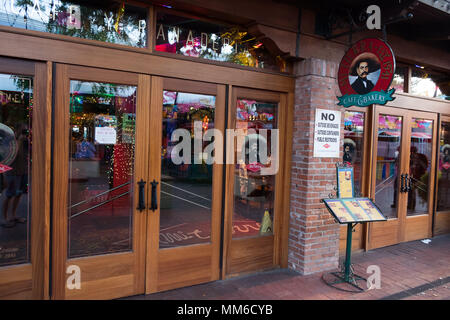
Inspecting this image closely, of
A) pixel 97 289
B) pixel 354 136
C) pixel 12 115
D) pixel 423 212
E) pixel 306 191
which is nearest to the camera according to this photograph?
pixel 12 115

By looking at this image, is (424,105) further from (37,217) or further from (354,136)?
(37,217)

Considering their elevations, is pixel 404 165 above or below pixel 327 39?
below

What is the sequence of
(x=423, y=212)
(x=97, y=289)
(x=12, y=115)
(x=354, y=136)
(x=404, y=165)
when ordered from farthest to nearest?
(x=423, y=212)
(x=404, y=165)
(x=354, y=136)
(x=97, y=289)
(x=12, y=115)

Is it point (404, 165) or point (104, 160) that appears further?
point (404, 165)

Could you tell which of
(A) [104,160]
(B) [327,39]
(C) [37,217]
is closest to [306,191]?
(B) [327,39]

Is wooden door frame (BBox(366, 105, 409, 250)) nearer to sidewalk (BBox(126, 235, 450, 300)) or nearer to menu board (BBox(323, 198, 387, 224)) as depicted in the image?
sidewalk (BBox(126, 235, 450, 300))

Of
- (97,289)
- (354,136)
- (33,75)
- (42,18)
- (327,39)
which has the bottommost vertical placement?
(97,289)

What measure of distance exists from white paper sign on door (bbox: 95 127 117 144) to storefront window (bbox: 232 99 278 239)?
1.50 meters

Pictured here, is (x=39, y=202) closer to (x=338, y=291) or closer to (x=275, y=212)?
(x=275, y=212)

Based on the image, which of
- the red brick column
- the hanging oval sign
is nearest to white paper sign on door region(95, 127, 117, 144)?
the red brick column

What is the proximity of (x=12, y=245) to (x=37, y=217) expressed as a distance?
33cm

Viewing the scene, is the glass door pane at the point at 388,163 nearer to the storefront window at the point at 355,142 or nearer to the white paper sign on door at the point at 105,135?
the storefront window at the point at 355,142

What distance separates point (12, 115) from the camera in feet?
9.96

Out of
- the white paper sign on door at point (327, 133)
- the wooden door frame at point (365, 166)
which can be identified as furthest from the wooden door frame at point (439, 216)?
the white paper sign on door at point (327, 133)
